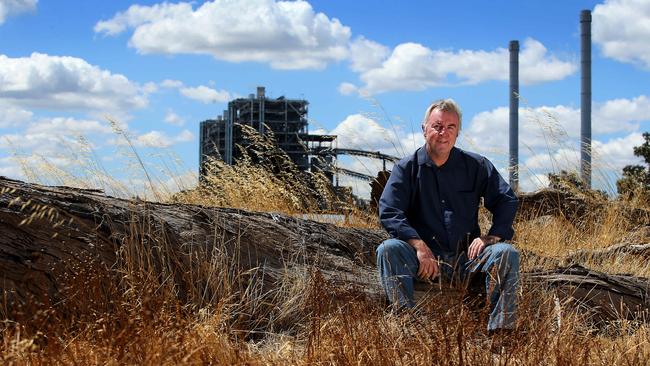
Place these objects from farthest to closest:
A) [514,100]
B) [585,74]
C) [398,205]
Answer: [514,100], [585,74], [398,205]

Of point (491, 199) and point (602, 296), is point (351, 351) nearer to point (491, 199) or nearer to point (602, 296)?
point (491, 199)

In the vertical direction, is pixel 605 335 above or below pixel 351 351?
below

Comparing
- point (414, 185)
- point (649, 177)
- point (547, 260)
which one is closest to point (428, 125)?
point (414, 185)

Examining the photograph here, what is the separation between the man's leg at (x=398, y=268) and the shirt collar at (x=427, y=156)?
1.69 ft

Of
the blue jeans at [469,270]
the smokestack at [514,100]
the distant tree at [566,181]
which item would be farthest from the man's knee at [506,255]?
the smokestack at [514,100]

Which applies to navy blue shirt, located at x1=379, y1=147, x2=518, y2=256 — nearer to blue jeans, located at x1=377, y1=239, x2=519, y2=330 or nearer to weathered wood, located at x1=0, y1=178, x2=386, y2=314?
blue jeans, located at x1=377, y1=239, x2=519, y2=330

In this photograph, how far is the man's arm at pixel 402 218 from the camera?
13.9 ft

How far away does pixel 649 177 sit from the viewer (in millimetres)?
19594

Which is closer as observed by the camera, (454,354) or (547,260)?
(454,354)

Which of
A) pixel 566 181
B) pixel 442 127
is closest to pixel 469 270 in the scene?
pixel 442 127

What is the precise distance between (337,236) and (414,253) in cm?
128

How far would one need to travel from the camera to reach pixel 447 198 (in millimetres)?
4574

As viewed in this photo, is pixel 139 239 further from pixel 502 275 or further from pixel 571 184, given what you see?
pixel 571 184

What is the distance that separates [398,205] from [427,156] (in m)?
0.33
